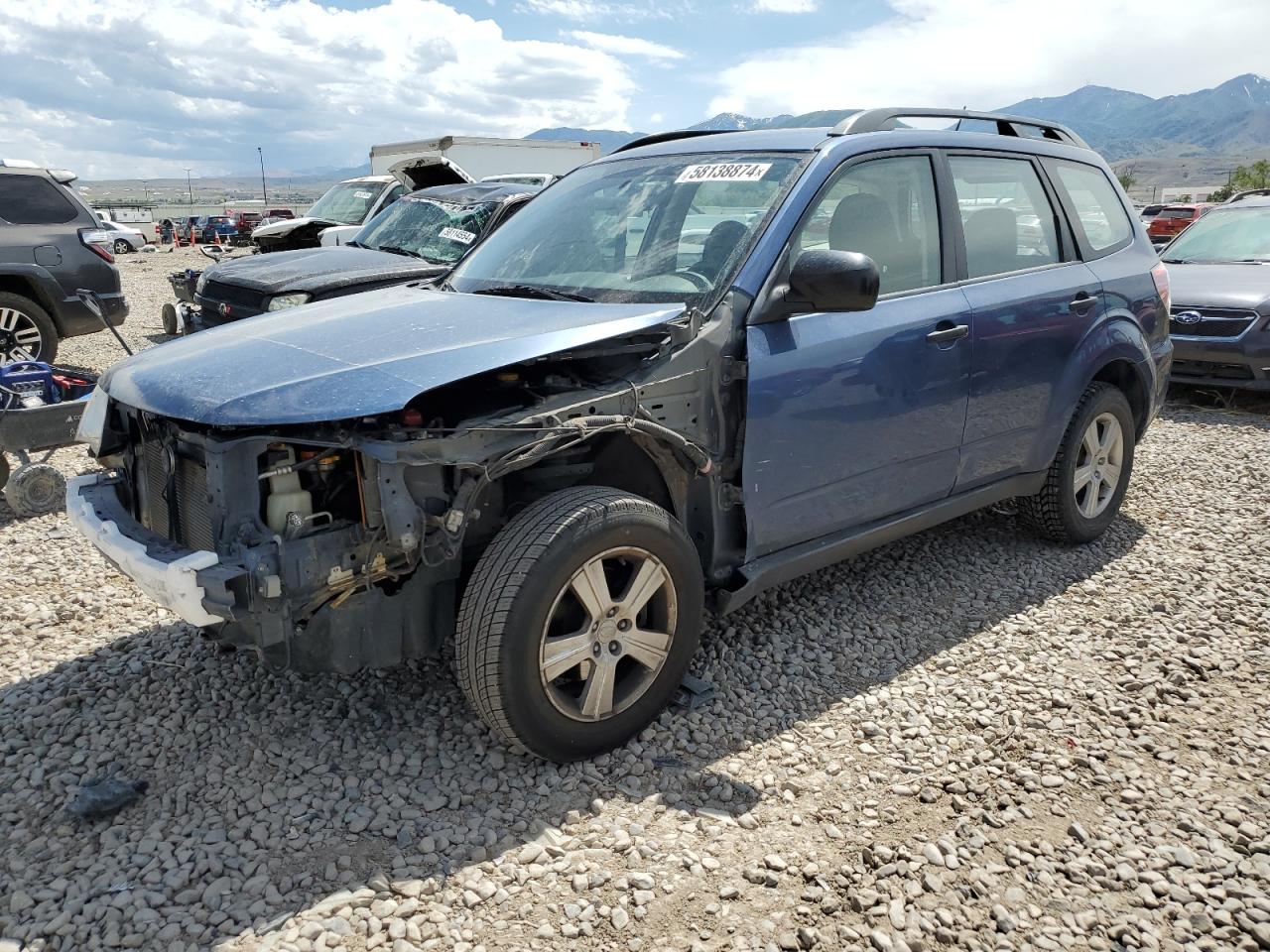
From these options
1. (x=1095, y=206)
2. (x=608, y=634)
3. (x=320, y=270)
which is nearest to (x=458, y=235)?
(x=320, y=270)

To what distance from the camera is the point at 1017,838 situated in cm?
274

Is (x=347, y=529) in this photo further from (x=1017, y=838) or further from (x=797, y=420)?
(x=1017, y=838)

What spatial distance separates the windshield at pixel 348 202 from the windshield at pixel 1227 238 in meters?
10.3

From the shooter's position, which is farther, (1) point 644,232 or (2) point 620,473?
(1) point 644,232

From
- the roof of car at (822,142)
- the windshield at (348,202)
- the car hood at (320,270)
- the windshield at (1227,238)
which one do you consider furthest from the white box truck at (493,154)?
the roof of car at (822,142)

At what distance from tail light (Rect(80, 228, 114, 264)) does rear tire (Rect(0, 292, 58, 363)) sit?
2.42ft

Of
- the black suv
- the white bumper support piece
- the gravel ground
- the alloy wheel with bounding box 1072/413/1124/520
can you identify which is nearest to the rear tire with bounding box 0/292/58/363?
the black suv

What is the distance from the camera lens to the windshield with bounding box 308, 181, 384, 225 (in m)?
13.9

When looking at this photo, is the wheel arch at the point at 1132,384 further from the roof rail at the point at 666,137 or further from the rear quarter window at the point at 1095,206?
the roof rail at the point at 666,137

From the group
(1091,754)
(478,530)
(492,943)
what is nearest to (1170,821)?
(1091,754)

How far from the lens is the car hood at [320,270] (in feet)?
24.3

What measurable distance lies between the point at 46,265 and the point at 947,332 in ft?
26.8

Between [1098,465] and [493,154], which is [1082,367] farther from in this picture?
[493,154]

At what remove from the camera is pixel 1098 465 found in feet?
16.0
